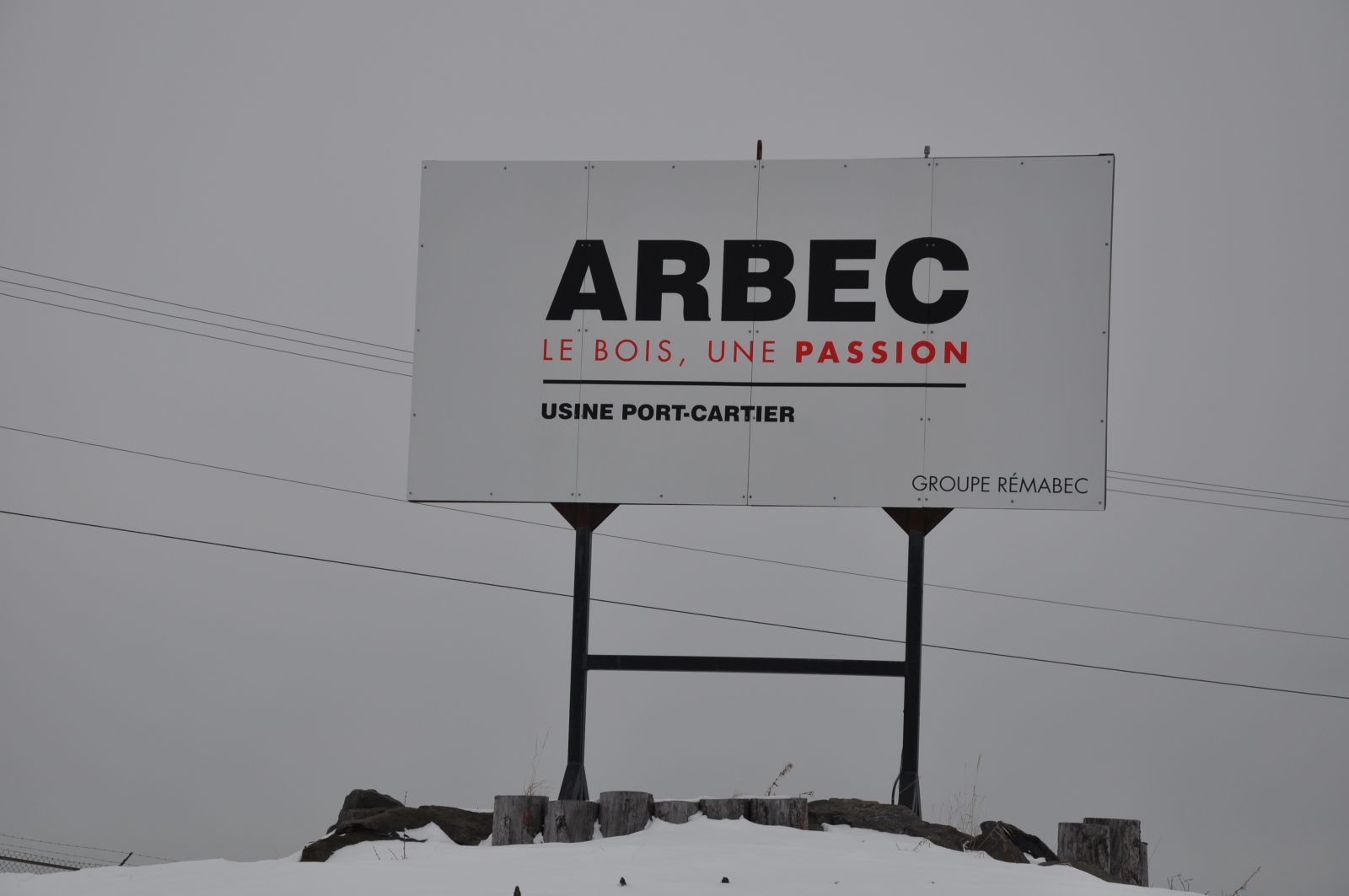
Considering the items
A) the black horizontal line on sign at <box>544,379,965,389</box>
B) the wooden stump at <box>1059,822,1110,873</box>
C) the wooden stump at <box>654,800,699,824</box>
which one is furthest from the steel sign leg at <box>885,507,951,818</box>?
the wooden stump at <box>654,800,699,824</box>

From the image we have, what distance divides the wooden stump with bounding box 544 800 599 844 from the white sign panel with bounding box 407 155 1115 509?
2499mm

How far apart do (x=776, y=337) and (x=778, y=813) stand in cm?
332

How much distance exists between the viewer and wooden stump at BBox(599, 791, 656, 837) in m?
7.67

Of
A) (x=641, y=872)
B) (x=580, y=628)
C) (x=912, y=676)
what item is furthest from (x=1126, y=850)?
(x=580, y=628)

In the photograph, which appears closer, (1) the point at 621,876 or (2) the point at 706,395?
(1) the point at 621,876

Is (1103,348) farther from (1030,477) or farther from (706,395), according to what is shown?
(706,395)

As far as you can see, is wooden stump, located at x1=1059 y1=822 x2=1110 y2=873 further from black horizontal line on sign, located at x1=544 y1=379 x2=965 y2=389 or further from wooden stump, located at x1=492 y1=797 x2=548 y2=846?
black horizontal line on sign, located at x1=544 y1=379 x2=965 y2=389

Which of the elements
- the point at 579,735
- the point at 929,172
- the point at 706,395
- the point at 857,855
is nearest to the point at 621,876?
the point at 857,855

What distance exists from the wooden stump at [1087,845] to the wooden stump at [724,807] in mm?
1699

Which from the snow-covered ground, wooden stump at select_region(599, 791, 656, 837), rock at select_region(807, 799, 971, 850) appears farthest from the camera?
rock at select_region(807, 799, 971, 850)

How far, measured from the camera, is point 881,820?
8102mm

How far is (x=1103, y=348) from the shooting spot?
9602mm

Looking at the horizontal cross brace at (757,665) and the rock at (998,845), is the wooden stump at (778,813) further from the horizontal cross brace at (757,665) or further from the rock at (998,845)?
the horizontal cross brace at (757,665)

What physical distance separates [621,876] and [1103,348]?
5.08 m
